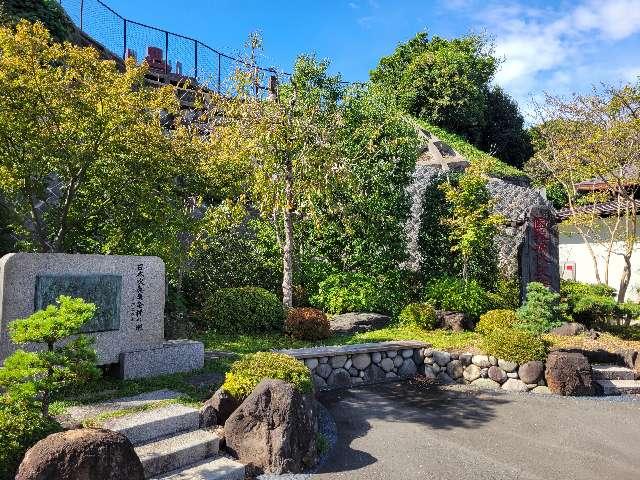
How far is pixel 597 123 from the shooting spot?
18.2 m

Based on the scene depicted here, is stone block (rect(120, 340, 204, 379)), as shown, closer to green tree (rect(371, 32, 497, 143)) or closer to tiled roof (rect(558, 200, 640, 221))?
tiled roof (rect(558, 200, 640, 221))

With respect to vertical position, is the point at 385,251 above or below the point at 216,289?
above

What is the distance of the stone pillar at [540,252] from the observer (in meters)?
15.0

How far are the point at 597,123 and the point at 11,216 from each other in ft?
61.0

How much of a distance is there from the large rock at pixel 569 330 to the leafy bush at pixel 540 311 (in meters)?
0.18

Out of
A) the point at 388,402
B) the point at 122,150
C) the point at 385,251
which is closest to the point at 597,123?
the point at 385,251

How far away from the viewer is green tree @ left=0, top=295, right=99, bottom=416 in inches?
204

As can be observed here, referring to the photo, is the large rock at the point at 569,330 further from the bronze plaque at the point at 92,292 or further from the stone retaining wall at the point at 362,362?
the bronze plaque at the point at 92,292

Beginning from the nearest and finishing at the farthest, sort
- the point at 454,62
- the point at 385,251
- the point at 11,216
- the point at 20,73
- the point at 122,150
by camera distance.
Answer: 1. the point at 20,73
2. the point at 122,150
3. the point at 11,216
4. the point at 385,251
5. the point at 454,62

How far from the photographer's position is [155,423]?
6633mm

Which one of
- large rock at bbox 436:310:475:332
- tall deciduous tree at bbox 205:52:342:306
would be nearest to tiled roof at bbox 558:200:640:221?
large rock at bbox 436:310:475:332

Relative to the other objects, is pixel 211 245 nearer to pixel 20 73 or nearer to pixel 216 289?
pixel 216 289

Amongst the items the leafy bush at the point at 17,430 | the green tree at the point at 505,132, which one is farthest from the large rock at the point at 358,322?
the green tree at the point at 505,132

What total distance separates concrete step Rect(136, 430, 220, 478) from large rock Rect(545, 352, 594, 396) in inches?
295
